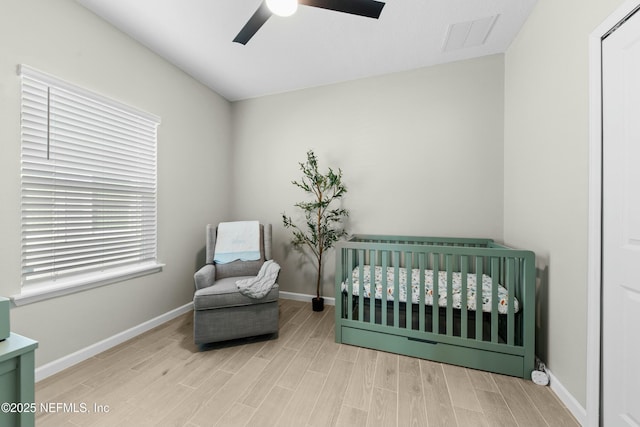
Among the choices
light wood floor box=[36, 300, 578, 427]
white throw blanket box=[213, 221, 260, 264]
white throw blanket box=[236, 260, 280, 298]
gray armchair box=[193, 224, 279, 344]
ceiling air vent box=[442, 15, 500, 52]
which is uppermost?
ceiling air vent box=[442, 15, 500, 52]

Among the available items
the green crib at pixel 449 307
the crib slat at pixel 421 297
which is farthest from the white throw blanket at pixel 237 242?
the crib slat at pixel 421 297

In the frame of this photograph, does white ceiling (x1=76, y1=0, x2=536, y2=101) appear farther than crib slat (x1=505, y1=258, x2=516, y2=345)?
Yes

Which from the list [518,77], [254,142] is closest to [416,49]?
[518,77]

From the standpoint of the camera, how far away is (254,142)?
10.4 ft

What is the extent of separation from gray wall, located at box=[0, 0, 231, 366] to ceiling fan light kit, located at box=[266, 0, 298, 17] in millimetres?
1569

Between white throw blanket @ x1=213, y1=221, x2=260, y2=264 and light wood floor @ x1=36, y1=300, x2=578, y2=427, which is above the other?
white throw blanket @ x1=213, y1=221, x2=260, y2=264

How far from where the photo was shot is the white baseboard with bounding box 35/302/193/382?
5.16ft

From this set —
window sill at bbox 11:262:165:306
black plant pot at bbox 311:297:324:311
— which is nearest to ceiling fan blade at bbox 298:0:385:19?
window sill at bbox 11:262:165:306

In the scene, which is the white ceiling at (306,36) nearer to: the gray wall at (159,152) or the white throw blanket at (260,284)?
the gray wall at (159,152)

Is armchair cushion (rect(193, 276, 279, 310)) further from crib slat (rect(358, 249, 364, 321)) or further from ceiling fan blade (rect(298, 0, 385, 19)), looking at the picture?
ceiling fan blade (rect(298, 0, 385, 19))

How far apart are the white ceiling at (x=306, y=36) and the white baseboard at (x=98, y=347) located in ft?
8.33

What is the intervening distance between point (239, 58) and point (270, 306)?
237 cm

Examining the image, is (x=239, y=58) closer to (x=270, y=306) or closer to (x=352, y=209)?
(x=352, y=209)

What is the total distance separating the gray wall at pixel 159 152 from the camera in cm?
144
